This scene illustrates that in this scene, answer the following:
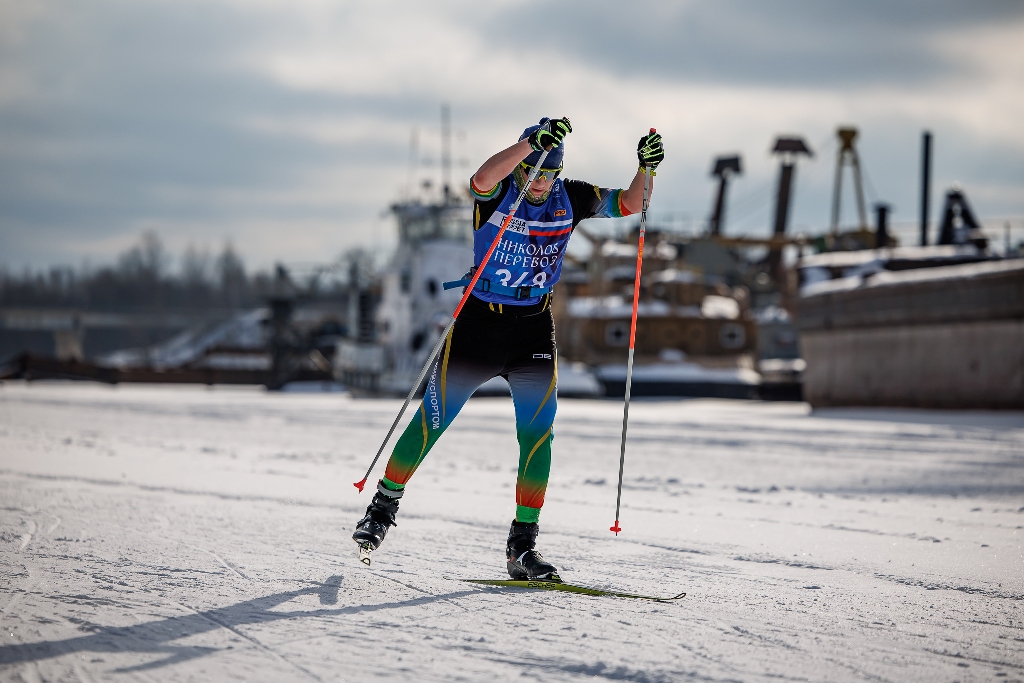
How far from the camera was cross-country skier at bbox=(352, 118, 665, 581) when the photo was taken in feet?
14.0

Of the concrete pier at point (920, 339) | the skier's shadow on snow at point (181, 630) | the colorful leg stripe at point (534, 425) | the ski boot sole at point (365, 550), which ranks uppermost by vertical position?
the concrete pier at point (920, 339)

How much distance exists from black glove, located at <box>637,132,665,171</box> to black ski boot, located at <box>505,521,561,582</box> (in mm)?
1678

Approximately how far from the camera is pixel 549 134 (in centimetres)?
398

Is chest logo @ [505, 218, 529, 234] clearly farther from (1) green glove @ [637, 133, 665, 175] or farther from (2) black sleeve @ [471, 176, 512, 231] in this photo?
(1) green glove @ [637, 133, 665, 175]

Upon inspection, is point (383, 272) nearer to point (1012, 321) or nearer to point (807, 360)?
point (807, 360)

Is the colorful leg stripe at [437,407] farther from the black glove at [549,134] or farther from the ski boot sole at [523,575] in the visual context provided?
the black glove at [549,134]

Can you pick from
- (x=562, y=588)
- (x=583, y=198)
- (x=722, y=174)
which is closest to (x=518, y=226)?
(x=583, y=198)

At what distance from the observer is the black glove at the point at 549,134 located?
3.98 m

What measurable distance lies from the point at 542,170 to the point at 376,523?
5.52ft

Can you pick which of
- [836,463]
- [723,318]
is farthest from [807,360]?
[723,318]

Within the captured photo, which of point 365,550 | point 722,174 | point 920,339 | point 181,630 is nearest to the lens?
point 181,630

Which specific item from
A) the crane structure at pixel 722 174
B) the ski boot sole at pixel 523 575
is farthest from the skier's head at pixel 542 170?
the crane structure at pixel 722 174

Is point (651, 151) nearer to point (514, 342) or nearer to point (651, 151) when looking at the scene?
point (651, 151)

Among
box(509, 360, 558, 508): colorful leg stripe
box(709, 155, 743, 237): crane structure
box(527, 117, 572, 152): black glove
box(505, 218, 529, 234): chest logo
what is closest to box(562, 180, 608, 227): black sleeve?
box(505, 218, 529, 234): chest logo
